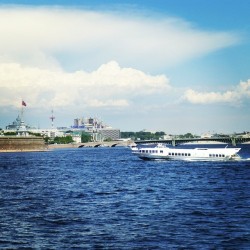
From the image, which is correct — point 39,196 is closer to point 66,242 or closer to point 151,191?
point 151,191

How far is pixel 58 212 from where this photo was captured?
39781mm

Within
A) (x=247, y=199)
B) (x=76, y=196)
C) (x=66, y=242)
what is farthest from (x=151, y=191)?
(x=66, y=242)

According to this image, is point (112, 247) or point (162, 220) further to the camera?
point (162, 220)

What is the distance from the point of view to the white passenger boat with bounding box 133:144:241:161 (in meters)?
119

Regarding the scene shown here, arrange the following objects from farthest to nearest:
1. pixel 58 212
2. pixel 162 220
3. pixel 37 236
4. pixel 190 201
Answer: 1. pixel 190 201
2. pixel 58 212
3. pixel 162 220
4. pixel 37 236

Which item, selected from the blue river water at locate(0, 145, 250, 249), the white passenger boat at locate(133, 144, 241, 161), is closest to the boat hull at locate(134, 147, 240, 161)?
the white passenger boat at locate(133, 144, 241, 161)

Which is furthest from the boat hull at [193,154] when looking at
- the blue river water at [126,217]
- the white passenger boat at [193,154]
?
the blue river water at [126,217]

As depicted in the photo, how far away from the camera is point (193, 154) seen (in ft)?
405

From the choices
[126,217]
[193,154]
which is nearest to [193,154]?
[193,154]

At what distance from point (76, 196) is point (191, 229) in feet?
68.0

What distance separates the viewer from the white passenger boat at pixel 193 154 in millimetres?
119312

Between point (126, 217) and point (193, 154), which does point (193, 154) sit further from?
point (126, 217)

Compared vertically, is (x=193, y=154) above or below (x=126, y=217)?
above

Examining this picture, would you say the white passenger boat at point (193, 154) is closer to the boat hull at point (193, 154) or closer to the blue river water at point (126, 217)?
the boat hull at point (193, 154)
